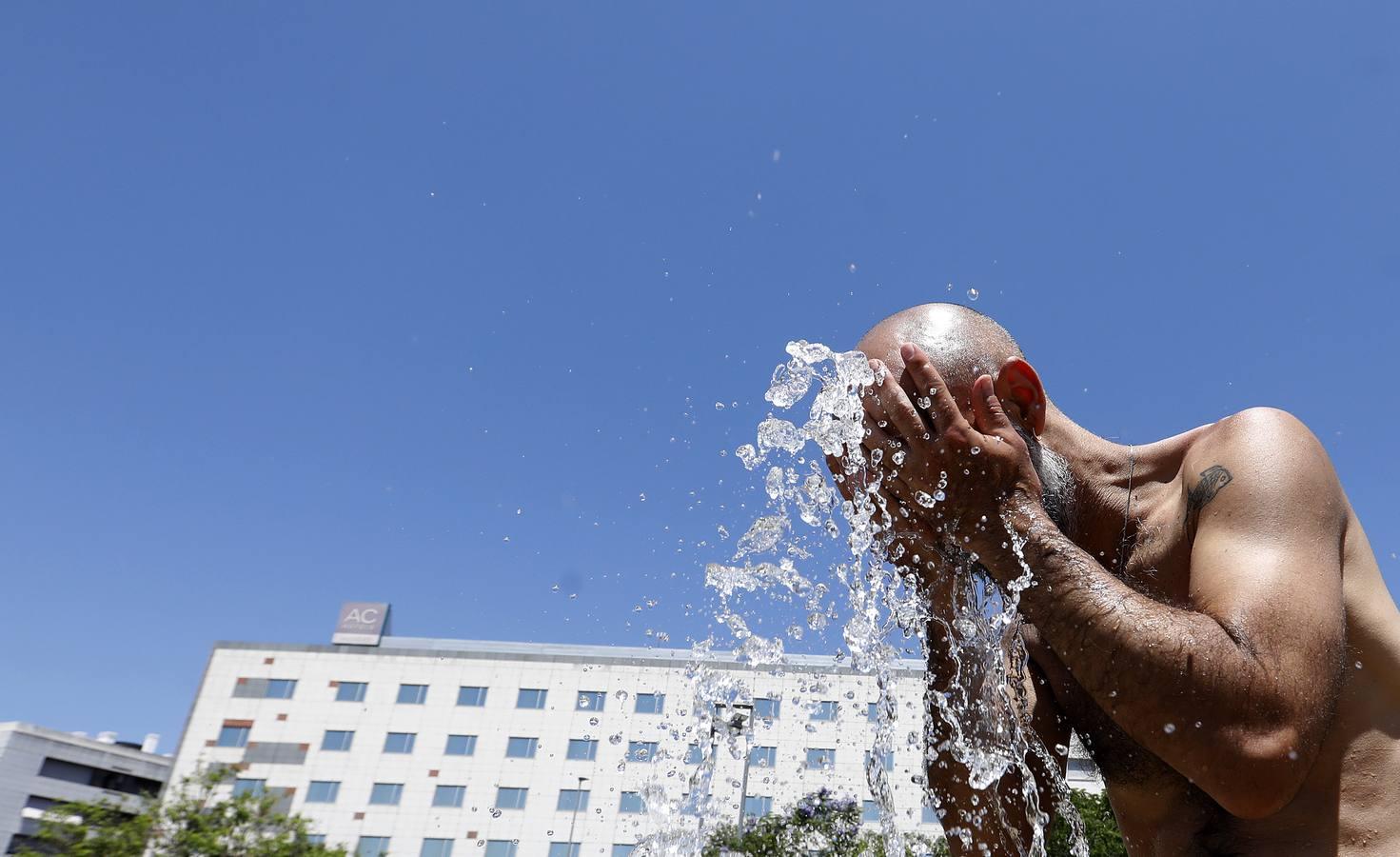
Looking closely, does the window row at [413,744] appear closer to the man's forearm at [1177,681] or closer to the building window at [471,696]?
the building window at [471,696]

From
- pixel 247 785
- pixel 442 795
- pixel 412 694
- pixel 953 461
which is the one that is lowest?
pixel 953 461

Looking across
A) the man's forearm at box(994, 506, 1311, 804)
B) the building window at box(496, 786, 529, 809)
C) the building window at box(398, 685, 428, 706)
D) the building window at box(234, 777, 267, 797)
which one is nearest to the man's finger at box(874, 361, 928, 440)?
the man's forearm at box(994, 506, 1311, 804)

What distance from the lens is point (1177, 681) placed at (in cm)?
158

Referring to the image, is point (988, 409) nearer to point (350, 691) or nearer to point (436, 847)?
point (436, 847)

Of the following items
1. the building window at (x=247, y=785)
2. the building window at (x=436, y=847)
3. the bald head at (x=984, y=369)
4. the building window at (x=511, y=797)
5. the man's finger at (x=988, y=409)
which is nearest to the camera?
the man's finger at (x=988, y=409)

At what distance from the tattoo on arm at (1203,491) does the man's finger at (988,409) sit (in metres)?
0.43

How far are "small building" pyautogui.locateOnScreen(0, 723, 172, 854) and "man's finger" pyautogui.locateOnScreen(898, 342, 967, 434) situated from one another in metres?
61.7

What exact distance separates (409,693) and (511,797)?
31.3 ft

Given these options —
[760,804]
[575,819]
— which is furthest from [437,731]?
[760,804]

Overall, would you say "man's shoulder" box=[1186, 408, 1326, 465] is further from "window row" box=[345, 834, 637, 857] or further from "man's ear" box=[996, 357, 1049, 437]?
"window row" box=[345, 834, 637, 857]

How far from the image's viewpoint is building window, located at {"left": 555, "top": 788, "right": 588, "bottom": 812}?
175 ft

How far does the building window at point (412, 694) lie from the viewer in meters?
56.3

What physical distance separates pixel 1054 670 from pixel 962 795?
1.39 ft

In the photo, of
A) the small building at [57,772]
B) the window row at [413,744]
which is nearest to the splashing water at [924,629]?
the window row at [413,744]
